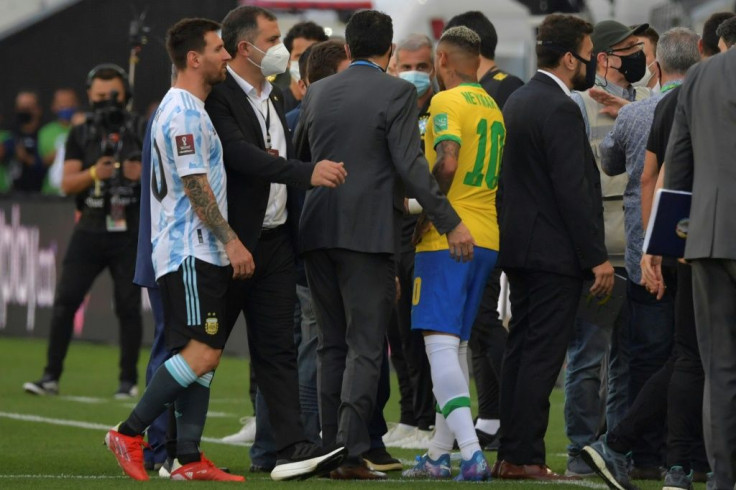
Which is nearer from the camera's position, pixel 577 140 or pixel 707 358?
pixel 707 358

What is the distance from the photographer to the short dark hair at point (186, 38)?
808cm

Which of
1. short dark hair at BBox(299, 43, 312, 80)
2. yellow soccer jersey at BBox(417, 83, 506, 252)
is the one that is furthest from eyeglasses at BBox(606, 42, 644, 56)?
short dark hair at BBox(299, 43, 312, 80)

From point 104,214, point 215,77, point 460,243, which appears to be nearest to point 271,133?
point 215,77

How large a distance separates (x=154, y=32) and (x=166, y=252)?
9.52m

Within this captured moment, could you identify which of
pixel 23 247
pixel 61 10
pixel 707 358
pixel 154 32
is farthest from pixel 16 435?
pixel 61 10

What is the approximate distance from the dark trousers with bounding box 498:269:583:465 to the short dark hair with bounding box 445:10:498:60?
222 centimetres

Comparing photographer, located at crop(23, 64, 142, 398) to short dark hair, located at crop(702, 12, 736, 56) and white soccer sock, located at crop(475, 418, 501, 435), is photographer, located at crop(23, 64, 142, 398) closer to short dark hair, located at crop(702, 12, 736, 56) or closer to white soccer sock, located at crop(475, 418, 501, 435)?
white soccer sock, located at crop(475, 418, 501, 435)

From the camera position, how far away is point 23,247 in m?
19.0

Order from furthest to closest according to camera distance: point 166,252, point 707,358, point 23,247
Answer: point 23,247, point 166,252, point 707,358

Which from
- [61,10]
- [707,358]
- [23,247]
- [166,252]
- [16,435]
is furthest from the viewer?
[61,10]

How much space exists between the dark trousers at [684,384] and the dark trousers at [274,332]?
5.73 feet

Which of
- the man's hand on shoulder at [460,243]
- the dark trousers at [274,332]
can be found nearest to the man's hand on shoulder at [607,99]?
the man's hand on shoulder at [460,243]

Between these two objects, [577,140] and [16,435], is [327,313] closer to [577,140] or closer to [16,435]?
[577,140]

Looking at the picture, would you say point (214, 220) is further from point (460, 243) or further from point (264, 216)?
point (460, 243)
